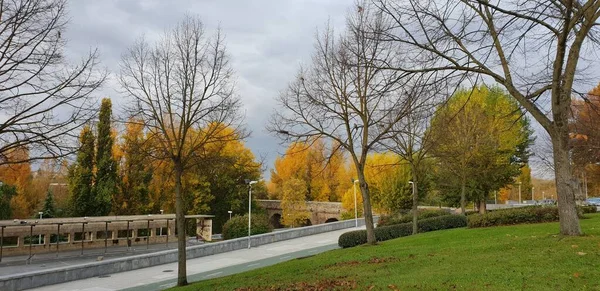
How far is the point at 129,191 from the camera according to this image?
44562 millimetres

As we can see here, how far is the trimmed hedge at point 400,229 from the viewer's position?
22781mm

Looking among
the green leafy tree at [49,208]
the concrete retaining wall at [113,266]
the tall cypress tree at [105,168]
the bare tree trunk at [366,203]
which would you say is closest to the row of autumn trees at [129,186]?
the tall cypress tree at [105,168]

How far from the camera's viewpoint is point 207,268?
68.4 ft

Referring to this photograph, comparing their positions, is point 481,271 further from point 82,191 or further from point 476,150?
point 82,191

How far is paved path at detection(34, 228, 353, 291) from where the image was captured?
16.9m

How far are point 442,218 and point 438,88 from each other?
55.5 ft

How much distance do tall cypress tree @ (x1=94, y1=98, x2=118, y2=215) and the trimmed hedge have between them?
26.1 meters

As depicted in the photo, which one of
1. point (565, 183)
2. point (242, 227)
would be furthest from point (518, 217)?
point (242, 227)

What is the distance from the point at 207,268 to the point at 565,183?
15.8 m

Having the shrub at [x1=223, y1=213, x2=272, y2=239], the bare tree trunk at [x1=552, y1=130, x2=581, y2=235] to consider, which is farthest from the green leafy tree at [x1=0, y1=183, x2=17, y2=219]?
the bare tree trunk at [x1=552, y1=130, x2=581, y2=235]

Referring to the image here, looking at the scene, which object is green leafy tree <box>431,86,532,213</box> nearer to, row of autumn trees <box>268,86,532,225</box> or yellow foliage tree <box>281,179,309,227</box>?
row of autumn trees <box>268,86,532,225</box>

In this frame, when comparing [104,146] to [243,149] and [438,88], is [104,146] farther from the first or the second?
[438,88]

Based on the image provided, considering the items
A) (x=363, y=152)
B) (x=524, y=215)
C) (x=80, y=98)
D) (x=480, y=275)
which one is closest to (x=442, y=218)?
(x=524, y=215)

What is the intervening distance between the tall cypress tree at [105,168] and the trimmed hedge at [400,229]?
2613 centimetres
